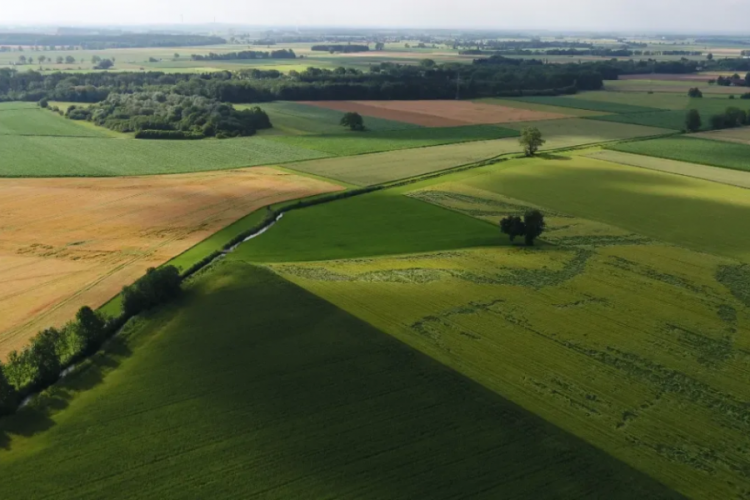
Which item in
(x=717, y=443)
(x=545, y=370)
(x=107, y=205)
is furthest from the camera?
(x=107, y=205)

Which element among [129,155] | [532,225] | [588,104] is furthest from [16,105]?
[588,104]

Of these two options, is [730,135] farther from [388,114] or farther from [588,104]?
[388,114]

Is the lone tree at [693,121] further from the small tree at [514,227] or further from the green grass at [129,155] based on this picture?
the small tree at [514,227]

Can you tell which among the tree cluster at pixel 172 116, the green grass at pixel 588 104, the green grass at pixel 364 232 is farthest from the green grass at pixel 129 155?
the green grass at pixel 588 104

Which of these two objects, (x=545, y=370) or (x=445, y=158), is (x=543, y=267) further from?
(x=445, y=158)

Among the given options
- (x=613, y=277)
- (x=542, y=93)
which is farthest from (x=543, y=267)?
(x=542, y=93)
